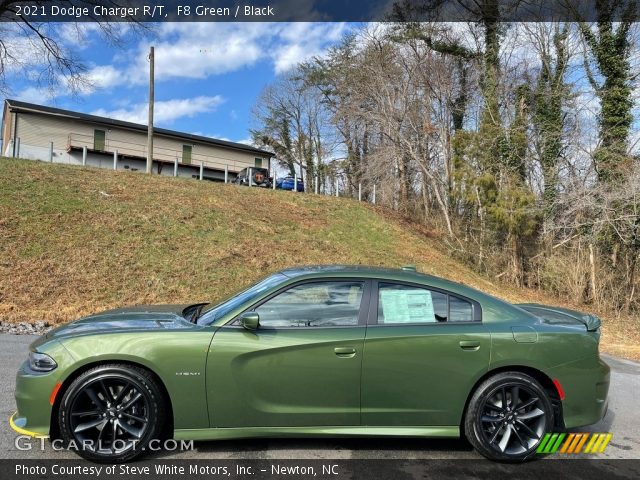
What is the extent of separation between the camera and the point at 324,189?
37.2 m

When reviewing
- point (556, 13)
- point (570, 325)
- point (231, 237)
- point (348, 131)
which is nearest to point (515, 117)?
point (556, 13)

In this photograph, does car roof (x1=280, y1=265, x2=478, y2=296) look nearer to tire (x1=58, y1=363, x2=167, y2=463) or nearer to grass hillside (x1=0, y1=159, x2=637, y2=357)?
tire (x1=58, y1=363, x2=167, y2=463)

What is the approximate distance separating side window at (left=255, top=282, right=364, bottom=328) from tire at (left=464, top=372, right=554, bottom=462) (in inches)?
45.0

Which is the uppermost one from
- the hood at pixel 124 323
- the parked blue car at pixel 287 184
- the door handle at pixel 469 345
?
the parked blue car at pixel 287 184

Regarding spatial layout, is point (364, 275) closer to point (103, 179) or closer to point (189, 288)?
point (189, 288)

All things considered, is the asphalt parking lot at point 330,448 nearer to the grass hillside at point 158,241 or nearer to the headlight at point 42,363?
the headlight at point 42,363

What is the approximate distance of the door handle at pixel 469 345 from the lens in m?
3.51

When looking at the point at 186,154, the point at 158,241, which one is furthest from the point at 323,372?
the point at 186,154

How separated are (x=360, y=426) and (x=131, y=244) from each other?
1007 centimetres

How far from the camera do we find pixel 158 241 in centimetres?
1246

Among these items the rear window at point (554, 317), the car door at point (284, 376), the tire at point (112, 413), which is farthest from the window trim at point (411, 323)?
the tire at point (112, 413)

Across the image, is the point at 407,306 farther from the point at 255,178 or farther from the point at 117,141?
the point at 117,141

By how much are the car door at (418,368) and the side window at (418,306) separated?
0.02 metres

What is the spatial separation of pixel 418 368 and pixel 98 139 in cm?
3562
